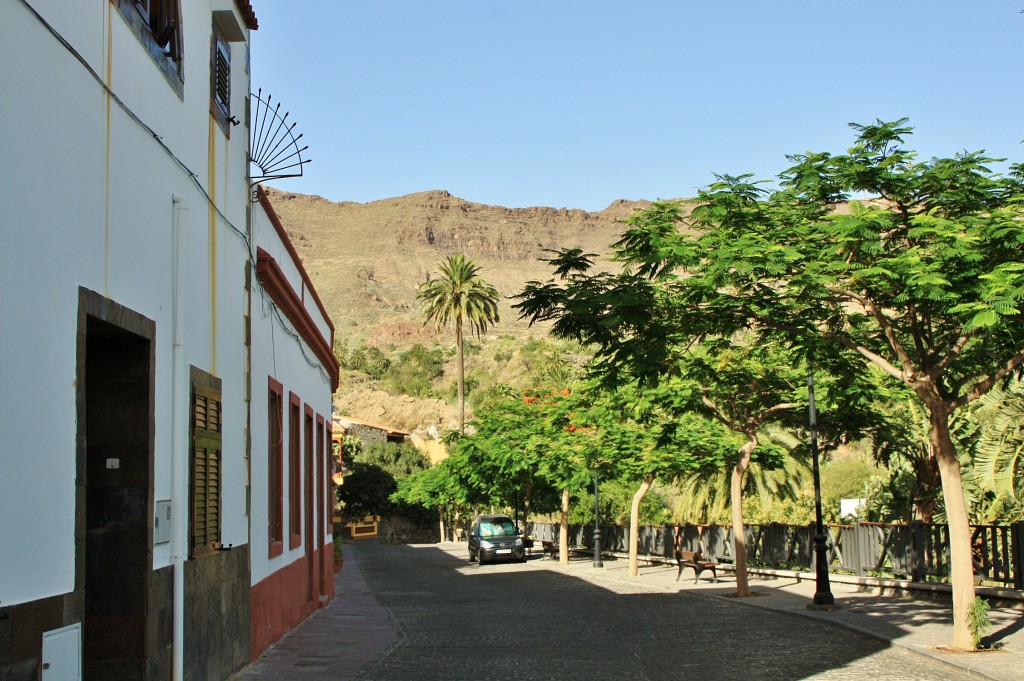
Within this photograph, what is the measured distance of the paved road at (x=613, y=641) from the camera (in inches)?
475

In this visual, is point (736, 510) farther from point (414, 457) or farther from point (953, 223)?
point (414, 457)

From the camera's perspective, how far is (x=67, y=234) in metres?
6.48

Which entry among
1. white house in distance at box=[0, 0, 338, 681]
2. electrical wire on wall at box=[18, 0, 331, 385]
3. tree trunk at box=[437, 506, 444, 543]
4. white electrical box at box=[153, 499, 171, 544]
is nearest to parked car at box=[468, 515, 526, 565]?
electrical wire on wall at box=[18, 0, 331, 385]

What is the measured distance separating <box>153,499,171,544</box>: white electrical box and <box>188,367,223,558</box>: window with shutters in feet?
2.23

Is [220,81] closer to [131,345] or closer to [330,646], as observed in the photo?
[131,345]

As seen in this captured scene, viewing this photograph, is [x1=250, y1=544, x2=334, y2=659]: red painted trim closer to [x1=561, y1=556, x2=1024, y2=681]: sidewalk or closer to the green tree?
the green tree

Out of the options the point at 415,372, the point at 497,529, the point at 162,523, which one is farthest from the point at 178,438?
the point at 415,372

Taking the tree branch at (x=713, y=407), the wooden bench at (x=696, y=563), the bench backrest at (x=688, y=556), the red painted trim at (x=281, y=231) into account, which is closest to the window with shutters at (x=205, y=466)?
the red painted trim at (x=281, y=231)

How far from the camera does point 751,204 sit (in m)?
13.7

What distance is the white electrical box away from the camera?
826 centimetres

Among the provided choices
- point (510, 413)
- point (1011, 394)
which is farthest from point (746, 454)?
point (510, 413)

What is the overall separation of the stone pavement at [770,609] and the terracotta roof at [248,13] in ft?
23.2

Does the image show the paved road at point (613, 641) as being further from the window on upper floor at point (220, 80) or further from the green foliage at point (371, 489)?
the green foliage at point (371, 489)

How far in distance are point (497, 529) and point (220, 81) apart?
32161 mm
